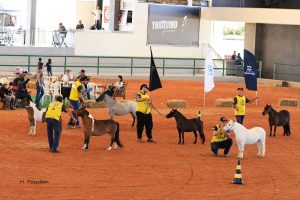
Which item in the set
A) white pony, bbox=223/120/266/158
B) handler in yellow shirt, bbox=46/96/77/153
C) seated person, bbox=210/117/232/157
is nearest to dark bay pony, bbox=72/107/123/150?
handler in yellow shirt, bbox=46/96/77/153

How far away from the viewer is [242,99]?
27.9 metres

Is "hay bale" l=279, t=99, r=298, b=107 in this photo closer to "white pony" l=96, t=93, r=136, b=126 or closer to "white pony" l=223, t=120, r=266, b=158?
"white pony" l=96, t=93, r=136, b=126

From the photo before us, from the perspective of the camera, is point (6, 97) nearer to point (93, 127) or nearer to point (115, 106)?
point (115, 106)

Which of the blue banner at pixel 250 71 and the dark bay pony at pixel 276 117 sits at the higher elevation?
the blue banner at pixel 250 71

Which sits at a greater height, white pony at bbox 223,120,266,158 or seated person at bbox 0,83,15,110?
seated person at bbox 0,83,15,110

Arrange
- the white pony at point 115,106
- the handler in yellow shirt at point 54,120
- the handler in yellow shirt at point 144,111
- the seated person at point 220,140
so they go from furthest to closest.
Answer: the white pony at point 115,106 < the handler in yellow shirt at point 144,111 < the seated person at point 220,140 < the handler in yellow shirt at point 54,120

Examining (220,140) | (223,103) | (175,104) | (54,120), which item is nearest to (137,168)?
(54,120)

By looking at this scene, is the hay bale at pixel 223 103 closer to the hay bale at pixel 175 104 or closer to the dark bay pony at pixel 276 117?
the hay bale at pixel 175 104

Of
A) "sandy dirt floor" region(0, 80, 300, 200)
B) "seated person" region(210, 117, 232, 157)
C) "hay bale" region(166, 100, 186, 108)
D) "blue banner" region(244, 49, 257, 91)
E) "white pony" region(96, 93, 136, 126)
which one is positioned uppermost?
"blue banner" region(244, 49, 257, 91)

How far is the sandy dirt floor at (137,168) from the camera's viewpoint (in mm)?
18547

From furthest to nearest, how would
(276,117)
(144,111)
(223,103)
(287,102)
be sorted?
(287,102)
(223,103)
(276,117)
(144,111)

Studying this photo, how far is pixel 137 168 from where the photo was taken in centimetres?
2147

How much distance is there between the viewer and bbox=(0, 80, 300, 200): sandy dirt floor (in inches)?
730

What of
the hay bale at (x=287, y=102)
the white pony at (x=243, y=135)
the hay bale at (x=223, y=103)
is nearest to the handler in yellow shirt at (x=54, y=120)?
the white pony at (x=243, y=135)
